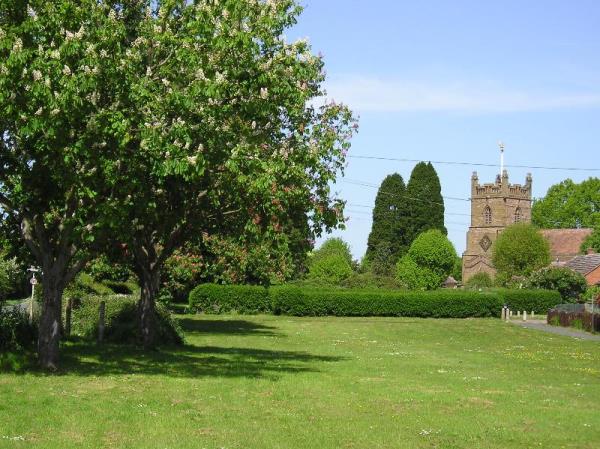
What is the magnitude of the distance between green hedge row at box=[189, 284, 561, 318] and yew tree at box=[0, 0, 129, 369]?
39095 millimetres

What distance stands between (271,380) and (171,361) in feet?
16.4

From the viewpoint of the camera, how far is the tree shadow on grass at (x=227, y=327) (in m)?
39.8

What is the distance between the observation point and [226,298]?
194 ft

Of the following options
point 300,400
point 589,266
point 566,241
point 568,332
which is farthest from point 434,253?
point 300,400

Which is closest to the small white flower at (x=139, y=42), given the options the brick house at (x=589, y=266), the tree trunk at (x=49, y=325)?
the tree trunk at (x=49, y=325)

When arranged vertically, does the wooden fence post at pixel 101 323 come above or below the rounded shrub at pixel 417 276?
below

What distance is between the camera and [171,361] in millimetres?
23250

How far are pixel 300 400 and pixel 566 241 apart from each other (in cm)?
11675

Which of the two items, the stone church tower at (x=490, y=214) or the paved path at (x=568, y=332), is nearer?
the paved path at (x=568, y=332)

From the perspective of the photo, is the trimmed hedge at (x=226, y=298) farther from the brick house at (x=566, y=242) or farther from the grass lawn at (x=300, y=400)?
the brick house at (x=566, y=242)

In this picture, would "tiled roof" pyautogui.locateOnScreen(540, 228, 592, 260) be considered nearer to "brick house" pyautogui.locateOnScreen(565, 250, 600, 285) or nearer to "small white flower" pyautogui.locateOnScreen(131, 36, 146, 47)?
"brick house" pyautogui.locateOnScreen(565, 250, 600, 285)

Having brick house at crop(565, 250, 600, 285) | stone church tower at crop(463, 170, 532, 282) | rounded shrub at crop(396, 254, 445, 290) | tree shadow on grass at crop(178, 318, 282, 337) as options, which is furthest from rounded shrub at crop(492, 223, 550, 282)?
tree shadow on grass at crop(178, 318, 282, 337)

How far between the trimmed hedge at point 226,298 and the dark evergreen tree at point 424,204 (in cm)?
6430

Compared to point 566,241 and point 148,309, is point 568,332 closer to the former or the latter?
point 148,309
